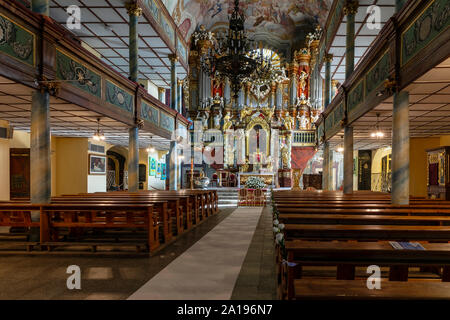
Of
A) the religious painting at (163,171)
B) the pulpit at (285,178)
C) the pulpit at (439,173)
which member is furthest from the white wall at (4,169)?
the pulpit at (285,178)

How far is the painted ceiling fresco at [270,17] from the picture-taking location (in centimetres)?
2109

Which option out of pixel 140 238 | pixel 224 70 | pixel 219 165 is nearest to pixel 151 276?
pixel 140 238

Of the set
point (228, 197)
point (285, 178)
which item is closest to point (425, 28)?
point (228, 197)

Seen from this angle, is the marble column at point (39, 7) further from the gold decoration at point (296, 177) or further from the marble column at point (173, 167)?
the gold decoration at point (296, 177)

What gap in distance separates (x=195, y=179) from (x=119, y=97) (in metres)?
11.2

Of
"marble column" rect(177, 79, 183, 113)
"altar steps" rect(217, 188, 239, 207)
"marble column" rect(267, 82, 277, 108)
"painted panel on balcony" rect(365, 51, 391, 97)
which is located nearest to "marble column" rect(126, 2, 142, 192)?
"altar steps" rect(217, 188, 239, 207)

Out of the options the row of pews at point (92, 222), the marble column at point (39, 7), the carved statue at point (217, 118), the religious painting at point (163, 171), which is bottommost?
the row of pews at point (92, 222)

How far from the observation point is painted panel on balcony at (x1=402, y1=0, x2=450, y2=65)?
435 cm

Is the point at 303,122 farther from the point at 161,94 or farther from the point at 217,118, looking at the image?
the point at 161,94

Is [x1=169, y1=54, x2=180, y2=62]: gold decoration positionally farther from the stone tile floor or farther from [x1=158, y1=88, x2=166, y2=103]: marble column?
the stone tile floor

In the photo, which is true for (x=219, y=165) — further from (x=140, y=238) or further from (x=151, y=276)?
(x=151, y=276)

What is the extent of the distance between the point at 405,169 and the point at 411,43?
2349mm

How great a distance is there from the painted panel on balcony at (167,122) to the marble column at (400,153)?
916 cm

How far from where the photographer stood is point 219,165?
21953 mm
